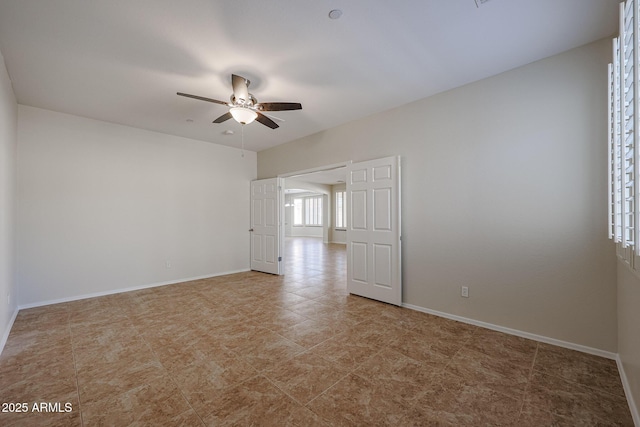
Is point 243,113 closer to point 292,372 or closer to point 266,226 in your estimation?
point 292,372

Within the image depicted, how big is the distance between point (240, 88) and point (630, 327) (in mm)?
3876

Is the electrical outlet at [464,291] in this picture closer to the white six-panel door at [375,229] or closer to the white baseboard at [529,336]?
the white baseboard at [529,336]

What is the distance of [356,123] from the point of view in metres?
4.32

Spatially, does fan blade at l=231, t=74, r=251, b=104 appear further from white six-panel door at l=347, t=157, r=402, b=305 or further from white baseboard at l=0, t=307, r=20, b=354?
white baseboard at l=0, t=307, r=20, b=354

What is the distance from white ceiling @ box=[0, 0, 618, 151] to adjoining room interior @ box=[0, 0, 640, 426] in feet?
0.08

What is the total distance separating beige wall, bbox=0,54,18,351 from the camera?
8.73 feet

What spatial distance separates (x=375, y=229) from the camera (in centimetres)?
397

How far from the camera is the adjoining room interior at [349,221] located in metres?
1.88

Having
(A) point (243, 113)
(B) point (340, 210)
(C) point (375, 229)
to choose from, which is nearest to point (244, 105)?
(A) point (243, 113)

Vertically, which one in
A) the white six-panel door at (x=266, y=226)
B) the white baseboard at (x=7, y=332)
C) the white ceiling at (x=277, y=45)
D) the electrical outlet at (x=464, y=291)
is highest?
the white ceiling at (x=277, y=45)

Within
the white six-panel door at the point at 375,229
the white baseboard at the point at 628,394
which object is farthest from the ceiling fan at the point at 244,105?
the white baseboard at the point at 628,394

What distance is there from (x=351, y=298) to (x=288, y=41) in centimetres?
345

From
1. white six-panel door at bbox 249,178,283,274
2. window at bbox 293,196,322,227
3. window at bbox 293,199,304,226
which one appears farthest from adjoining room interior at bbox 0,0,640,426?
window at bbox 293,199,304,226

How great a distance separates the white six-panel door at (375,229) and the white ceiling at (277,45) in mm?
1063
